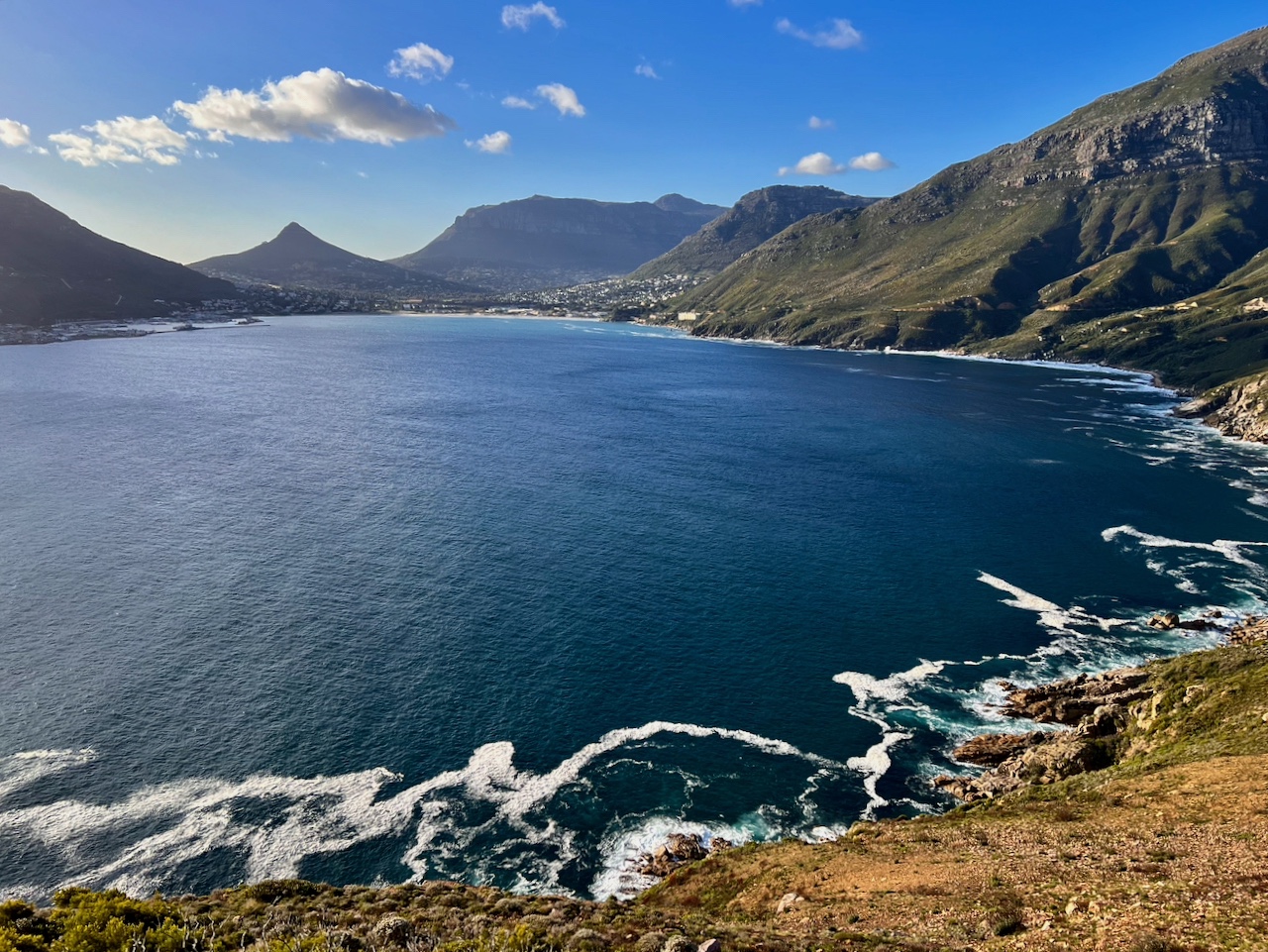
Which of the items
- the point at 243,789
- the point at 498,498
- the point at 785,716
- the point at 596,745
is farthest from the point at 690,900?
the point at 498,498

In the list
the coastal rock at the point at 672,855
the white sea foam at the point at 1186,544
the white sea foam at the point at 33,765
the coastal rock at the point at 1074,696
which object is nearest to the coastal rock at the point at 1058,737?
the coastal rock at the point at 1074,696

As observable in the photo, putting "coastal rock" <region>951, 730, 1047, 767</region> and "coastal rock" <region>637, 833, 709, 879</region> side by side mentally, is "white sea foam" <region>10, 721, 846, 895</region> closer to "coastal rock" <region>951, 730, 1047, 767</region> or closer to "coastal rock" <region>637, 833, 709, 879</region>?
"coastal rock" <region>637, 833, 709, 879</region>

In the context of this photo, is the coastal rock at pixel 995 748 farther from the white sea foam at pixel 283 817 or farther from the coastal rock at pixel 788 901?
the coastal rock at pixel 788 901

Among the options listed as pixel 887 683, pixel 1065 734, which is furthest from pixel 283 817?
pixel 1065 734

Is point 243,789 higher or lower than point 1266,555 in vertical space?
lower

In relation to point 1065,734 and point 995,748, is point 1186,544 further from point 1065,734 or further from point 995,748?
point 995,748

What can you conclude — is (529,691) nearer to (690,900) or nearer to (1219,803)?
(690,900)
